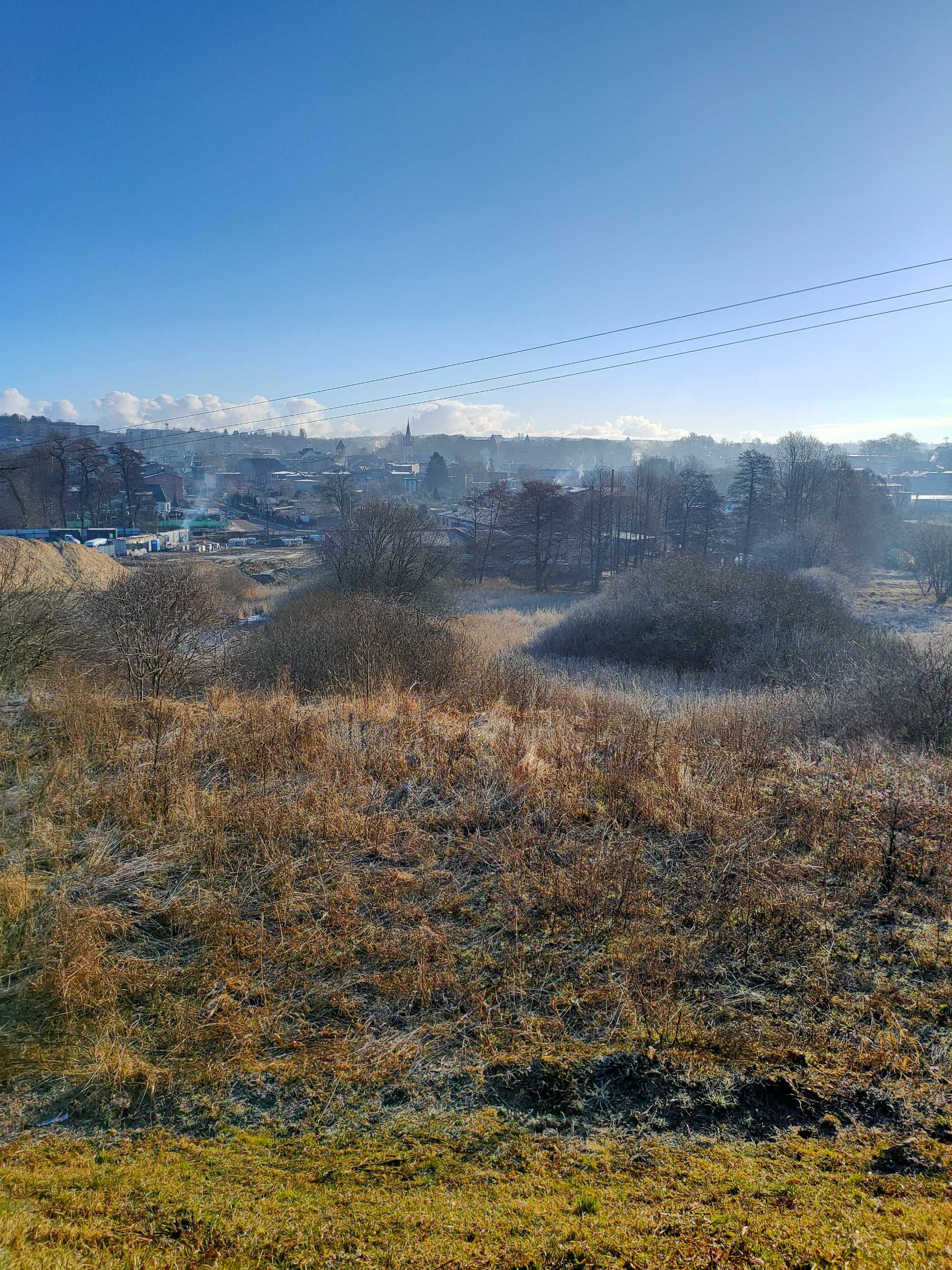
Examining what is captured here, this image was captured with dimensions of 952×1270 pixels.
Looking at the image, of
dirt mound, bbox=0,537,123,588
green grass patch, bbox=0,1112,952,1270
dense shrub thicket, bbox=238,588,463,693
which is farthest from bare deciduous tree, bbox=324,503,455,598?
green grass patch, bbox=0,1112,952,1270

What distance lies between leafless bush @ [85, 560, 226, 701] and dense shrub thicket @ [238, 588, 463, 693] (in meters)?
0.94

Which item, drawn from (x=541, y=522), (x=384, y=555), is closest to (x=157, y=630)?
(x=384, y=555)

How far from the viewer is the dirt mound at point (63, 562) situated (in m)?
17.0

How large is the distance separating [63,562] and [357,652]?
684 inches

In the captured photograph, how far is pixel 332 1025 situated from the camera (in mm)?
3467

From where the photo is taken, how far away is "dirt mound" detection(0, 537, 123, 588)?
17.0 meters

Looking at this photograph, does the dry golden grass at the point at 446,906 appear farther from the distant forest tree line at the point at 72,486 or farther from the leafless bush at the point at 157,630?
the distant forest tree line at the point at 72,486

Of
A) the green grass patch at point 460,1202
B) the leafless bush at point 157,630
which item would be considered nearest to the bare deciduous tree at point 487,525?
the leafless bush at point 157,630

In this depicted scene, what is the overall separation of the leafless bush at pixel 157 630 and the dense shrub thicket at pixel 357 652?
3.08ft

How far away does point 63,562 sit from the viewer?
76.9ft

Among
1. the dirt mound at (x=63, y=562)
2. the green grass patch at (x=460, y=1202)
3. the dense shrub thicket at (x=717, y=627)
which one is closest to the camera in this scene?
the green grass patch at (x=460, y=1202)

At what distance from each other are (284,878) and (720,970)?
2915 millimetres

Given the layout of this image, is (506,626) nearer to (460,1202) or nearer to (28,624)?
(28,624)

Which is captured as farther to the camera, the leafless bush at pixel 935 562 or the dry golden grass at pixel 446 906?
the leafless bush at pixel 935 562
